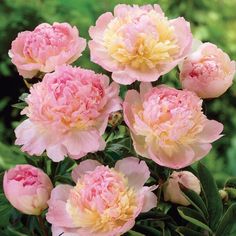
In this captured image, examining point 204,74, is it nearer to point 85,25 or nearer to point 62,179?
point 62,179

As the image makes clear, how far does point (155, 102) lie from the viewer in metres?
0.79

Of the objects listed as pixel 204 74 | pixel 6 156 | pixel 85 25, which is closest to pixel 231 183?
pixel 204 74

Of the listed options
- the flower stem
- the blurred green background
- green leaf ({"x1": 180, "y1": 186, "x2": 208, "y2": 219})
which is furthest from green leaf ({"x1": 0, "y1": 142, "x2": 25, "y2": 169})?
green leaf ({"x1": 180, "y1": 186, "x2": 208, "y2": 219})

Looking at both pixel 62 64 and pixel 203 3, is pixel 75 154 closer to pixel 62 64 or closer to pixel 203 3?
pixel 62 64

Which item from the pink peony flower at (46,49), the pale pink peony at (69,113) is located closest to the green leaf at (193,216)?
the pale pink peony at (69,113)

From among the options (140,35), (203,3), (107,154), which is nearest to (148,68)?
(140,35)

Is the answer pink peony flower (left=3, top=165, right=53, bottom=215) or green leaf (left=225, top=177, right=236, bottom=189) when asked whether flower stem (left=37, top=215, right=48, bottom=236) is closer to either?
pink peony flower (left=3, top=165, right=53, bottom=215)

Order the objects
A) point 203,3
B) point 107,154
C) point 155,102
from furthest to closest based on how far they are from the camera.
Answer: point 203,3 < point 107,154 < point 155,102

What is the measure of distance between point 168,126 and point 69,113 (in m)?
0.11

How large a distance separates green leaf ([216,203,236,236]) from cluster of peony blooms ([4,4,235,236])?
0.05m

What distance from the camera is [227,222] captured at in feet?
2.81

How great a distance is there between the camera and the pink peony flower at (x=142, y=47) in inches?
32.4

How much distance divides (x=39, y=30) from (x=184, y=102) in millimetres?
210

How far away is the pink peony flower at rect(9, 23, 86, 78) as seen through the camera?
33.9 inches
